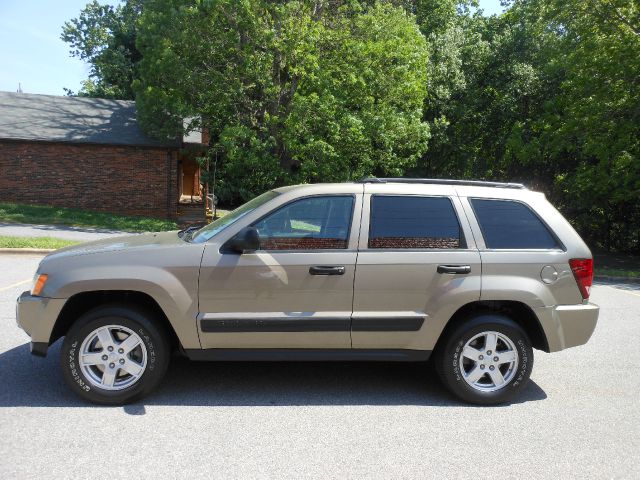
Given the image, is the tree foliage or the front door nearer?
the front door

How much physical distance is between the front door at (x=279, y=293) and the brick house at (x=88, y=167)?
21313 millimetres

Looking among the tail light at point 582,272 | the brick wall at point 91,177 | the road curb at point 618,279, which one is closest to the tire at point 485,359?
the tail light at point 582,272

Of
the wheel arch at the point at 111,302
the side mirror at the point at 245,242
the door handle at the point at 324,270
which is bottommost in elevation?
the wheel arch at the point at 111,302

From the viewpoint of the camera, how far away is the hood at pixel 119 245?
452 centimetres

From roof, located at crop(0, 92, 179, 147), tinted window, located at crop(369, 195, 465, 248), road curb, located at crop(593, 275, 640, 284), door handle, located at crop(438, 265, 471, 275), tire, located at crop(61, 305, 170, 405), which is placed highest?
roof, located at crop(0, 92, 179, 147)

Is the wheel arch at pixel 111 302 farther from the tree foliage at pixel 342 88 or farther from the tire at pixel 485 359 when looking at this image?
the tree foliage at pixel 342 88

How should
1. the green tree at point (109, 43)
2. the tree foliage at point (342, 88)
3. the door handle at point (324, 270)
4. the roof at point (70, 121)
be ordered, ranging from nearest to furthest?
1. the door handle at point (324, 270)
2. the tree foliage at point (342, 88)
3. the roof at point (70, 121)
4. the green tree at point (109, 43)

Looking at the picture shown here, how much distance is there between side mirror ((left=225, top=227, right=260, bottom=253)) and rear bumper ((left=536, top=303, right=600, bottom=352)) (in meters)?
2.35

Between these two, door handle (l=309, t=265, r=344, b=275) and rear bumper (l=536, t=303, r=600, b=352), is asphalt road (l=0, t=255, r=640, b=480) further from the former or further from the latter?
door handle (l=309, t=265, r=344, b=275)

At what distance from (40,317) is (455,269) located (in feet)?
10.6

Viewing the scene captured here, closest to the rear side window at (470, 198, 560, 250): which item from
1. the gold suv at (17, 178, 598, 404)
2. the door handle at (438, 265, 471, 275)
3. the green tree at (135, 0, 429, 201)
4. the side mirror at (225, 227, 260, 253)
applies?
the gold suv at (17, 178, 598, 404)

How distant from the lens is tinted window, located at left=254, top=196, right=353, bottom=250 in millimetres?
4543

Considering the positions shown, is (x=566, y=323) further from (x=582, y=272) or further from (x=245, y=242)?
(x=245, y=242)

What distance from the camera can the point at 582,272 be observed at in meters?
4.73
